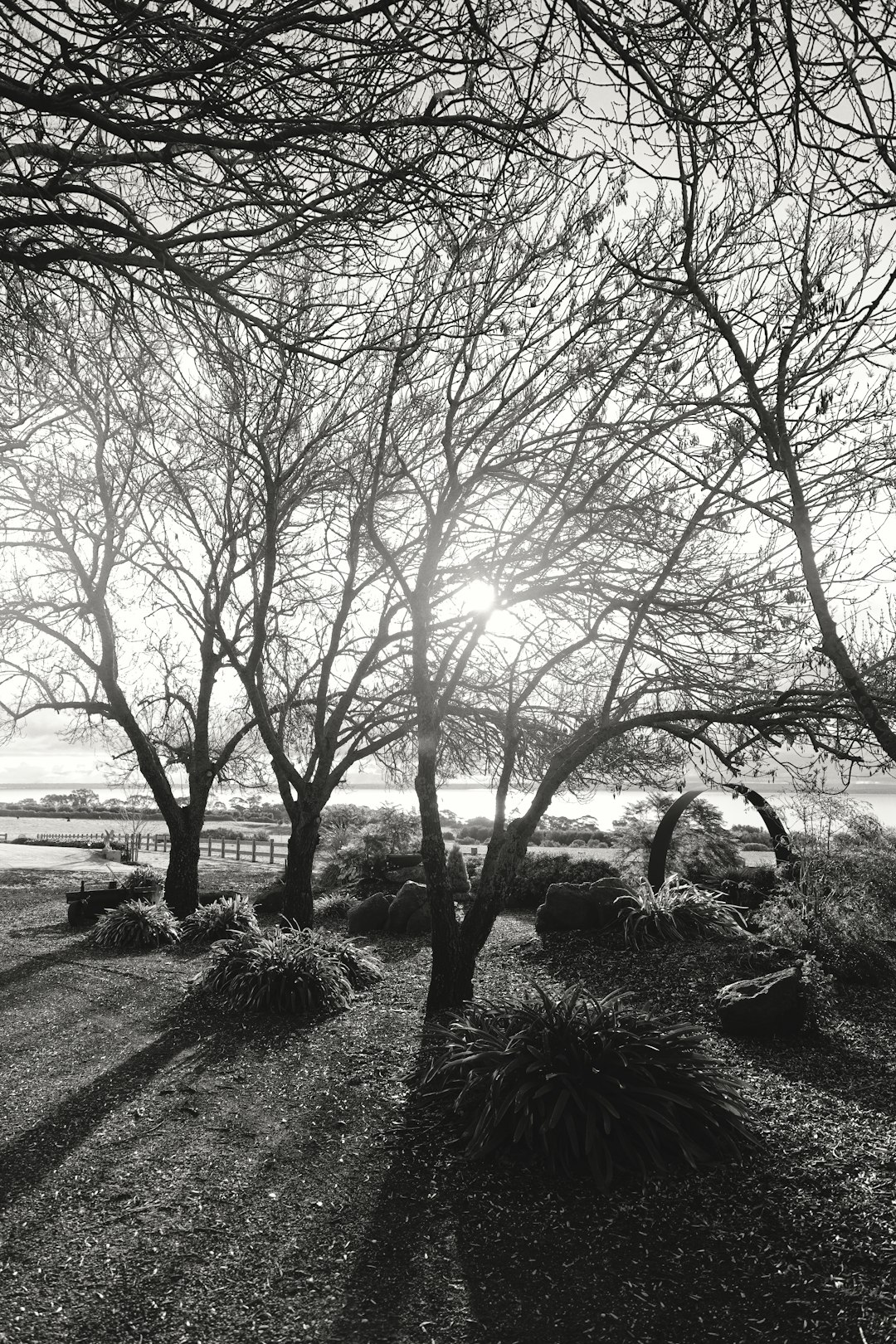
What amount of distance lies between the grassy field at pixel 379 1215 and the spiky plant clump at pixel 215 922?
508 cm

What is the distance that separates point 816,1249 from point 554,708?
6085 millimetres

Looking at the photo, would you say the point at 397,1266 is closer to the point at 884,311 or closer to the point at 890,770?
the point at 890,770

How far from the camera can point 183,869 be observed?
14.0m

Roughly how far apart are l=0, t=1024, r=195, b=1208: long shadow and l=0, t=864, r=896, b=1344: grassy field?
0.07ft

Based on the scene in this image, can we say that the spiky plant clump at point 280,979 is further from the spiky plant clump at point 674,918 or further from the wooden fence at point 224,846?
the wooden fence at point 224,846

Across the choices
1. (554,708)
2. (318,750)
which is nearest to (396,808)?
(318,750)

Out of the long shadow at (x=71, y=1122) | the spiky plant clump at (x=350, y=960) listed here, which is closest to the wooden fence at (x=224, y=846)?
the spiky plant clump at (x=350, y=960)

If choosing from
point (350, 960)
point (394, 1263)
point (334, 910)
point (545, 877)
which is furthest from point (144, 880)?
point (394, 1263)

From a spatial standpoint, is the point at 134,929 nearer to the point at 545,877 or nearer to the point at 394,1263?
the point at 545,877

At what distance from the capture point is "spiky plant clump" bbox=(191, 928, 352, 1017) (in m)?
8.20

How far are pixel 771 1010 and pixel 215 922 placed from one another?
8164 mm

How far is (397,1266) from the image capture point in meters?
3.77

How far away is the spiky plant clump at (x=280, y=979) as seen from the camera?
323 inches

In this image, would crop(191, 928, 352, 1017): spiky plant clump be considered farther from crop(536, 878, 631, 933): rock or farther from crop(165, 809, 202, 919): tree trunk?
crop(165, 809, 202, 919): tree trunk
